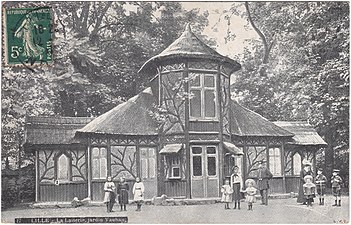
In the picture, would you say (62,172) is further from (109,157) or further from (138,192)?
(138,192)

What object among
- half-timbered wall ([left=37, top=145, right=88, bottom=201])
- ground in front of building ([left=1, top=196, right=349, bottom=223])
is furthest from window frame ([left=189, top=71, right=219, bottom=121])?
half-timbered wall ([left=37, top=145, right=88, bottom=201])

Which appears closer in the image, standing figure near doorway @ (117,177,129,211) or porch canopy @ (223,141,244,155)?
standing figure near doorway @ (117,177,129,211)

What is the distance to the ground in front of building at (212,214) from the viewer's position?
37.0ft

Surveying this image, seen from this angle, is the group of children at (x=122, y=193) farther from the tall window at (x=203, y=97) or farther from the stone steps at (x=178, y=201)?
the tall window at (x=203, y=97)

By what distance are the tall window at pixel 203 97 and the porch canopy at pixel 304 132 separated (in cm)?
119

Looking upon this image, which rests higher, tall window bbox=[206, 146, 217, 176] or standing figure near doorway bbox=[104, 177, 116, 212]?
tall window bbox=[206, 146, 217, 176]

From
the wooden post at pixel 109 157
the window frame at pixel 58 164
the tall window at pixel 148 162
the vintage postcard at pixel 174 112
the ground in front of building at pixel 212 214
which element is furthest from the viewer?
the tall window at pixel 148 162

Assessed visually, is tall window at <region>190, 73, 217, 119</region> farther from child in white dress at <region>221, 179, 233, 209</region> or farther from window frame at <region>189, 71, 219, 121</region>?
child in white dress at <region>221, 179, 233, 209</region>

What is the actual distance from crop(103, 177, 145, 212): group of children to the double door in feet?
3.33

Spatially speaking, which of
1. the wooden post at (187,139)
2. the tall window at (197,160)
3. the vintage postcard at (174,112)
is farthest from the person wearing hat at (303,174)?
the wooden post at (187,139)

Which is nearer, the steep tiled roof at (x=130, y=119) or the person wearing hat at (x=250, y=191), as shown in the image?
the person wearing hat at (x=250, y=191)

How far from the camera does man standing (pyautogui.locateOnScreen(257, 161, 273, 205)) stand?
39.7 feet

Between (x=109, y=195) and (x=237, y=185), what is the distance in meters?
2.18

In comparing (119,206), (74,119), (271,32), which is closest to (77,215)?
(119,206)
